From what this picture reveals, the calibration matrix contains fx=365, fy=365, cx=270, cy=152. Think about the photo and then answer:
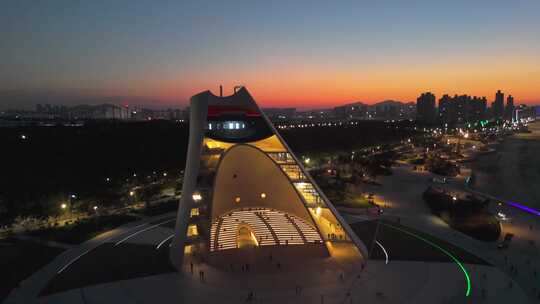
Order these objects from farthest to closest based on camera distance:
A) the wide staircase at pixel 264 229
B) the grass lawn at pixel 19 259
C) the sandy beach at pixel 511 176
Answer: the sandy beach at pixel 511 176 → the wide staircase at pixel 264 229 → the grass lawn at pixel 19 259

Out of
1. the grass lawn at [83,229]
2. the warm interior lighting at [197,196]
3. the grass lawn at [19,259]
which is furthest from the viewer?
the grass lawn at [83,229]

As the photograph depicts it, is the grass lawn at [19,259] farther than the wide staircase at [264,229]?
No

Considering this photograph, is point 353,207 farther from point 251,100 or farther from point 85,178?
point 85,178

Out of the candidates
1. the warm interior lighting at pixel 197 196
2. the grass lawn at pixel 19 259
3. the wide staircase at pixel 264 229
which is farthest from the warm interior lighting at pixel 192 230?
the grass lawn at pixel 19 259

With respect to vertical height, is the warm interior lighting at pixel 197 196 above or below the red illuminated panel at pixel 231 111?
below

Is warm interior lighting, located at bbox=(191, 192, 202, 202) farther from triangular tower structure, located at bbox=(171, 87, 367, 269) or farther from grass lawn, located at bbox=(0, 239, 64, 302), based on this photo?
grass lawn, located at bbox=(0, 239, 64, 302)

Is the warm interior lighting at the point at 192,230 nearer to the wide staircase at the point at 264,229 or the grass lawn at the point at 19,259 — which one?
the wide staircase at the point at 264,229

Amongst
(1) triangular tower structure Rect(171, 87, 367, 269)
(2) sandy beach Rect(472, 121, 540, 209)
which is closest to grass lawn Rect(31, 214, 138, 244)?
(1) triangular tower structure Rect(171, 87, 367, 269)

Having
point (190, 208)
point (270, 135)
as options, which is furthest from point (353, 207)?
point (190, 208)

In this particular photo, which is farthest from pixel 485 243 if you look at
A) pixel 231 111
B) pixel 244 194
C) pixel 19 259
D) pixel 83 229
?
pixel 19 259
